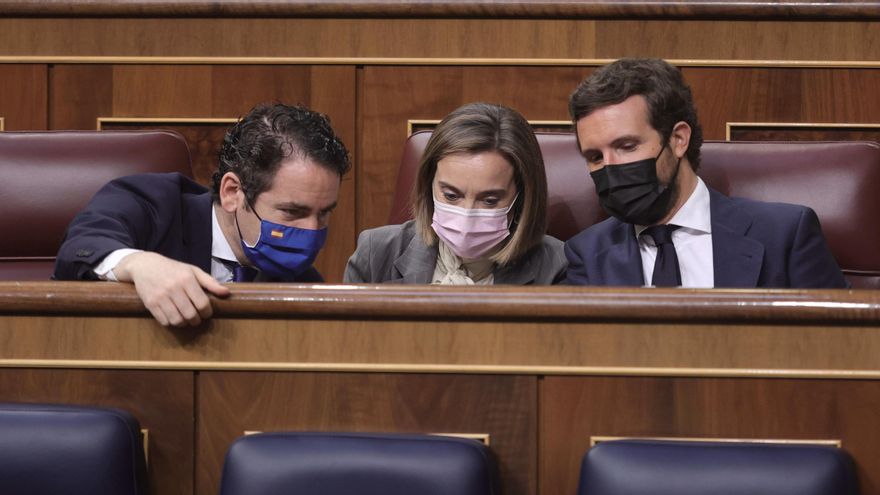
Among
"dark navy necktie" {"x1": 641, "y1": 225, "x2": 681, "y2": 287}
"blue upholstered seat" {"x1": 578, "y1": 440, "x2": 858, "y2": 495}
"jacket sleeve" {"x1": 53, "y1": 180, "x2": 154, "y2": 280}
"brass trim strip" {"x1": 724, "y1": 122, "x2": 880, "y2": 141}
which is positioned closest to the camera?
"blue upholstered seat" {"x1": 578, "y1": 440, "x2": 858, "y2": 495}

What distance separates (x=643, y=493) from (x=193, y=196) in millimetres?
398

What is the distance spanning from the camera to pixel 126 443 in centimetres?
48

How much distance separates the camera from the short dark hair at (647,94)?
73 cm

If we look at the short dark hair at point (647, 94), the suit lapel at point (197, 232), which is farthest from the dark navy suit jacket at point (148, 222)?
the short dark hair at point (647, 94)

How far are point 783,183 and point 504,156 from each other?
0.64 feet

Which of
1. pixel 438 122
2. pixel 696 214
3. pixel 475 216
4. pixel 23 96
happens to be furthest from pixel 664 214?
pixel 23 96

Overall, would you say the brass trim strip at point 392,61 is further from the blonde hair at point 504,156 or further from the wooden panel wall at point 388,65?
the blonde hair at point 504,156

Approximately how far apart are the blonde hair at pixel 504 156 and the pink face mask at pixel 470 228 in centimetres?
1

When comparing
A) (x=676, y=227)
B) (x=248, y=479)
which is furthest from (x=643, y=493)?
(x=676, y=227)

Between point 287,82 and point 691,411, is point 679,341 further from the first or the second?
point 287,82

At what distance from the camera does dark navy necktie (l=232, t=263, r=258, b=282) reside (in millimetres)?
713

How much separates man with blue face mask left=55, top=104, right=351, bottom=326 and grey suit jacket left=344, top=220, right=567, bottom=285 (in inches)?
1.4

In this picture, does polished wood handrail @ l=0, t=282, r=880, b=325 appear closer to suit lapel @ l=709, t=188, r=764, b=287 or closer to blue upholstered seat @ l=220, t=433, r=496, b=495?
blue upholstered seat @ l=220, t=433, r=496, b=495

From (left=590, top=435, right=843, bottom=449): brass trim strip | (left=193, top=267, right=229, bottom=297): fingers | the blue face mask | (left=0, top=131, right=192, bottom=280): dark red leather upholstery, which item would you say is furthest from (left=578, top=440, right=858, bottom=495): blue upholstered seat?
(left=0, top=131, right=192, bottom=280): dark red leather upholstery
